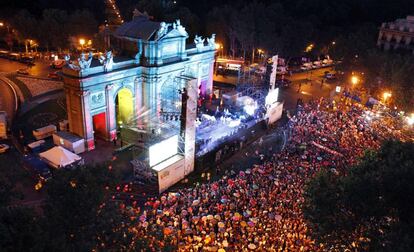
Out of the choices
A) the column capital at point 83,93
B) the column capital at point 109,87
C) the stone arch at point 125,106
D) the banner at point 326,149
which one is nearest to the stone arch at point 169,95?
the stone arch at point 125,106

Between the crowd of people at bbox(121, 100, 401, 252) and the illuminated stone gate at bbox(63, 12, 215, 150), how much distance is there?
10038 millimetres

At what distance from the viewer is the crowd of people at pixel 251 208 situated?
64.3 ft

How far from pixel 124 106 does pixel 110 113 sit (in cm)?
379

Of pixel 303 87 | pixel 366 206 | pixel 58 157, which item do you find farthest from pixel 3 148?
pixel 303 87

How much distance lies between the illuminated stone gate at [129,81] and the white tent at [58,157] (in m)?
3.94

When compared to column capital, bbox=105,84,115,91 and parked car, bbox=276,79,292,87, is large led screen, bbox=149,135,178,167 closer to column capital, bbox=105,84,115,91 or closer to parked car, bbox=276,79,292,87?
column capital, bbox=105,84,115,91

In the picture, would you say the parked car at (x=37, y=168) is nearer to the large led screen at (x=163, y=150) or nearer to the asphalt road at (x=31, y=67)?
the large led screen at (x=163, y=150)

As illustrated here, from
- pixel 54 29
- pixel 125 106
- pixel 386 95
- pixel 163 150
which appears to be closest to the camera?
pixel 163 150

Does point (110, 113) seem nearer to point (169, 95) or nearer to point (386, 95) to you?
point (169, 95)

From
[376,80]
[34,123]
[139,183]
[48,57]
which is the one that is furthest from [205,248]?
[48,57]

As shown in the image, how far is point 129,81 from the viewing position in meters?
34.7

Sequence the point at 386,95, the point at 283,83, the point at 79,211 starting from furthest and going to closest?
the point at 283,83 → the point at 386,95 → the point at 79,211

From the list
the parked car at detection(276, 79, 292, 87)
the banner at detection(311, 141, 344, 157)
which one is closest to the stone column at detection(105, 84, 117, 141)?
the banner at detection(311, 141, 344, 157)

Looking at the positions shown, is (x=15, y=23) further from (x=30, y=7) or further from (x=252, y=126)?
(x=252, y=126)
